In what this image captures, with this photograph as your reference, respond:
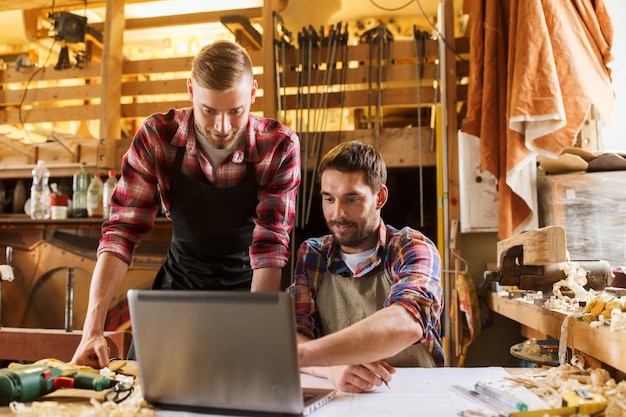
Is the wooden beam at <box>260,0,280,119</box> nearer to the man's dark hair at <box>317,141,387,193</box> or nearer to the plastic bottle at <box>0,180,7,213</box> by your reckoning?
the man's dark hair at <box>317,141,387,193</box>

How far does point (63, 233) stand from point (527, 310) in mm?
2859

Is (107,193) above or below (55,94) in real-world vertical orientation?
below

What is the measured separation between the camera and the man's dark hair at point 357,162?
1.65m

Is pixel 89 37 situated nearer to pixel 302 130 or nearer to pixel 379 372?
pixel 302 130

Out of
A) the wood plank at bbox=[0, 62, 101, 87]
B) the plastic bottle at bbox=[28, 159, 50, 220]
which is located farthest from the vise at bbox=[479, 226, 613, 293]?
the wood plank at bbox=[0, 62, 101, 87]

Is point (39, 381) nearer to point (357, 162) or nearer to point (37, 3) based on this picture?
point (357, 162)

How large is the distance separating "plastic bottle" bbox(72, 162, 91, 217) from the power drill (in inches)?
97.6

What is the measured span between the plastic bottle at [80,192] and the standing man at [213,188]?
181 cm

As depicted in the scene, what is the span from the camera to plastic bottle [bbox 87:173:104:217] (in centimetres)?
350

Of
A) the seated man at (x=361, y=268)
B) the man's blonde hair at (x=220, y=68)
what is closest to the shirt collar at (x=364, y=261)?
the seated man at (x=361, y=268)

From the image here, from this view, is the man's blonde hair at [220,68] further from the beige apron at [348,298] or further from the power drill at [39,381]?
the power drill at [39,381]

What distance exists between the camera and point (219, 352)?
0.99 m

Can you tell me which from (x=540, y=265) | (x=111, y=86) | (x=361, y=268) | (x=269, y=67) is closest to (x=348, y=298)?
(x=361, y=268)

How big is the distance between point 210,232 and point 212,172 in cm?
21
